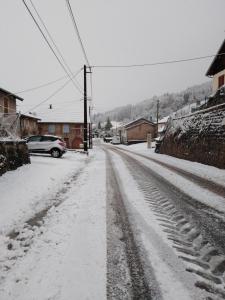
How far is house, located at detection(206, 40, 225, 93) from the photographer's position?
2322 centimetres

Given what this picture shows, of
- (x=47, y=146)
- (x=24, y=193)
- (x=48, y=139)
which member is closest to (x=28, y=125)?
Result: (x=48, y=139)

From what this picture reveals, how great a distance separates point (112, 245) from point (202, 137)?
13.4m

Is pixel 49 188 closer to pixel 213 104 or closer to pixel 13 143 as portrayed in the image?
pixel 13 143

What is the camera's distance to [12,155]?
10.3 metres

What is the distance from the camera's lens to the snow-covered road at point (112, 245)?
277 cm

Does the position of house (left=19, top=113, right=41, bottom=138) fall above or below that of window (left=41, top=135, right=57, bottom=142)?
above

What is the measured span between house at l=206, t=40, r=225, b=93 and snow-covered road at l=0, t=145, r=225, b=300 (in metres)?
20.3

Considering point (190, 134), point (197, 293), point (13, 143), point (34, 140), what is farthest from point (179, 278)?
point (34, 140)

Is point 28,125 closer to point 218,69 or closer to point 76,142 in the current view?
point 76,142

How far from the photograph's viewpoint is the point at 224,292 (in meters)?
2.69

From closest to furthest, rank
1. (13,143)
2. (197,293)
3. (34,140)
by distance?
(197,293), (13,143), (34,140)

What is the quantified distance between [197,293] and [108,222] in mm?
2458

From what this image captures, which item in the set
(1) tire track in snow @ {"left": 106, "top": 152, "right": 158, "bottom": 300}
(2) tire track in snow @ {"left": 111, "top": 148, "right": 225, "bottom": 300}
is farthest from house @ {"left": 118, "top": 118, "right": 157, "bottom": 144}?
(1) tire track in snow @ {"left": 106, "top": 152, "right": 158, "bottom": 300}

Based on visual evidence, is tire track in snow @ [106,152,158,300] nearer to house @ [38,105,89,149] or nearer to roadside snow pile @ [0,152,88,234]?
roadside snow pile @ [0,152,88,234]
